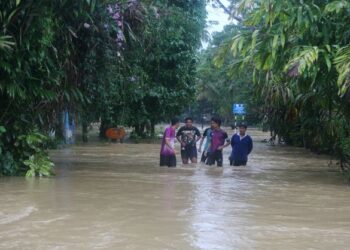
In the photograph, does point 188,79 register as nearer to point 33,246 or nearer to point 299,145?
point 299,145

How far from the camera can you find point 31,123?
12.2 metres

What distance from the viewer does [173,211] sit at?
Result: 8297 mm

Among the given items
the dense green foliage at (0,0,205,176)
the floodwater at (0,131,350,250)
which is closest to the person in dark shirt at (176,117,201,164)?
the dense green foliage at (0,0,205,176)

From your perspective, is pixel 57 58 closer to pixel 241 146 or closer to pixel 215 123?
pixel 215 123

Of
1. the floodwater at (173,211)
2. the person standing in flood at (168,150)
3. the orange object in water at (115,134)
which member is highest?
the orange object in water at (115,134)

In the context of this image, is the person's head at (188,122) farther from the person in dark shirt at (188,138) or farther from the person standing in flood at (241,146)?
the person standing in flood at (241,146)

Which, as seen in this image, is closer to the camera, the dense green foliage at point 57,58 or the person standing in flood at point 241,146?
the dense green foliage at point 57,58

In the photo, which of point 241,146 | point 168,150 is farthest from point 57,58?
point 241,146

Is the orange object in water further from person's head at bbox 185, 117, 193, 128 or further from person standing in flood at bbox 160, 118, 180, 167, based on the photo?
person standing in flood at bbox 160, 118, 180, 167

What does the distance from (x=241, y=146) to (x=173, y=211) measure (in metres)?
8.11

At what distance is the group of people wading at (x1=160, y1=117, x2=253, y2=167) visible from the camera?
15.5 meters

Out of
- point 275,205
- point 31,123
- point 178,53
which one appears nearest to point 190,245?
point 275,205

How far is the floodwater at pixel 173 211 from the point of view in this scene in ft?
21.2

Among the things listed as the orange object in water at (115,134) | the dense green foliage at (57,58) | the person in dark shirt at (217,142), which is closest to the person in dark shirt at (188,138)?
the person in dark shirt at (217,142)
